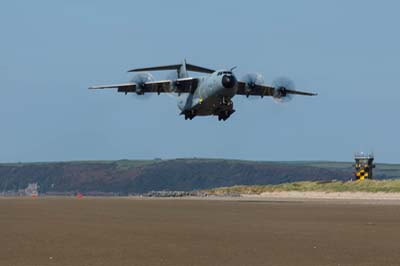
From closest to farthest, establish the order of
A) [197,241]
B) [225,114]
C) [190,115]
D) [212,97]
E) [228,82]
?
[197,241] → [228,82] → [212,97] → [225,114] → [190,115]

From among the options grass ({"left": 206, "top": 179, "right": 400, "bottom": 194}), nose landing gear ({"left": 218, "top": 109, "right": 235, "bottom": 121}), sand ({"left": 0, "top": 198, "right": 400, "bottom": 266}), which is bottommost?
sand ({"left": 0, "top": 198, "right": 400, "bottom": 266})

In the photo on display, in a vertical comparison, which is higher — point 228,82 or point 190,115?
point 228,82

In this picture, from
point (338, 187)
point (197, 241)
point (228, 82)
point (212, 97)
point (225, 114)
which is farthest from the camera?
point (225, 114)

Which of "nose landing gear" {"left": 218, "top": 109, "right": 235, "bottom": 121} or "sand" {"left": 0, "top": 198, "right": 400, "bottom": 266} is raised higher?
"nose landing gear" {"left": 218, "top": 109, "right": 235, "bottom": 121}

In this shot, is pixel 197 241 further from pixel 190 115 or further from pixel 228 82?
pixel 190 115

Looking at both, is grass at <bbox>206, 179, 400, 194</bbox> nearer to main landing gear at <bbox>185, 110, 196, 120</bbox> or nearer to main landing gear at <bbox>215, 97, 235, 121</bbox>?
main landing gear at <bbox>215, 97, 235, 121</bbox>

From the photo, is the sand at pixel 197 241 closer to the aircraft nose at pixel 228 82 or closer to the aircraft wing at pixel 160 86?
the aircraft nose at pixel 228 82

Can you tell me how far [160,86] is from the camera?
8812 cm

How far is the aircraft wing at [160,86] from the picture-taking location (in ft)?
277

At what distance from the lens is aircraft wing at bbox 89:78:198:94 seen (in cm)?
8456

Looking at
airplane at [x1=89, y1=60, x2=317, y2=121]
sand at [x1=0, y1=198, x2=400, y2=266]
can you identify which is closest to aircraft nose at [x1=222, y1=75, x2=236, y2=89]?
airplane at [x1=89, y1=60, x2=317, y2=121]

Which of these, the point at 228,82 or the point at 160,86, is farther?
the point at 160,86

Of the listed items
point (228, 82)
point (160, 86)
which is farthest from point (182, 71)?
point (228, 82)

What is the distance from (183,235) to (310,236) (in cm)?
351
